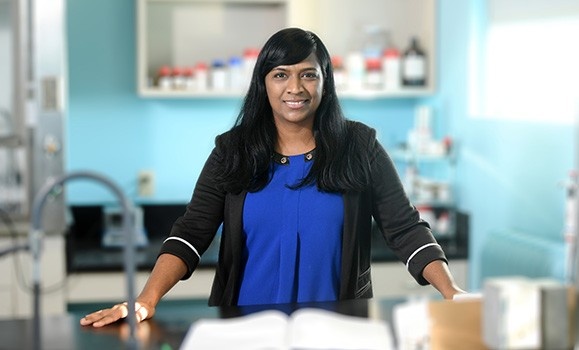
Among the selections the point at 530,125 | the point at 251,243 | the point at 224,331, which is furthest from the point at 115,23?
the point at 224,331

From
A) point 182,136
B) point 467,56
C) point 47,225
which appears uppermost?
point 467,56

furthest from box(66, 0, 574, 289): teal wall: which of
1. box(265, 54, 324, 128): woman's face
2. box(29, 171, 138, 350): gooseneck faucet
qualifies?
box(29, 171, 138, 350): gooseneck faucet

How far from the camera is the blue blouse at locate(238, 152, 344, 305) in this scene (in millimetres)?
2617

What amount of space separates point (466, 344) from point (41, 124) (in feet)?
9.01

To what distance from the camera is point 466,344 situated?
6.18ft

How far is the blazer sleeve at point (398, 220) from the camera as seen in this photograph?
104 inches

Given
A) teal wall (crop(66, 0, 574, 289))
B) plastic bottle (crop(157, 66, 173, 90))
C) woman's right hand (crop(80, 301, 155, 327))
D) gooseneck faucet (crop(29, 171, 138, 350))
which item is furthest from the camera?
plastic bottle (crop(157, 66, 173, 90))

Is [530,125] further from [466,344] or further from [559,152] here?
[466,344]

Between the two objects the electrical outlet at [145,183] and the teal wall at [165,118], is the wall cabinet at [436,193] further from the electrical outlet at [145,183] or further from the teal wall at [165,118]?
the electrical outlet at [145,183]

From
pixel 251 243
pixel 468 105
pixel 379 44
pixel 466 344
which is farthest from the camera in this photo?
pixel 379 44

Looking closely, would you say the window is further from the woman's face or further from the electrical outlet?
the electrical outlet

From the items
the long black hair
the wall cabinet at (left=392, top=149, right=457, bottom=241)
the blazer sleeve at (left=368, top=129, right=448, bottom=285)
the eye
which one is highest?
the eye

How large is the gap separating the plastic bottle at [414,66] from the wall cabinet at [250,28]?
0.03 m

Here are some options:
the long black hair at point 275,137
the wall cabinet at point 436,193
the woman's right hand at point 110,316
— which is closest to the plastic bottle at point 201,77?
the wall cabinet at point 436,193
